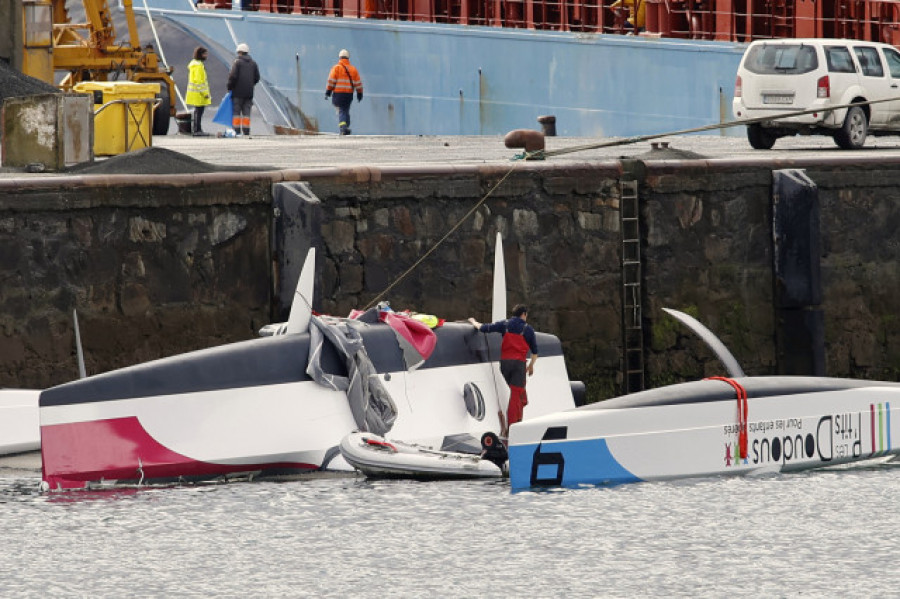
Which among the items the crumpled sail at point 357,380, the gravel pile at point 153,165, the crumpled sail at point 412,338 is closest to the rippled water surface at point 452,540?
the crumpled sail at point 357,380

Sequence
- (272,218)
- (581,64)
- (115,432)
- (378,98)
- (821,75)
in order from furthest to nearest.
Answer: (378,98) → (581,64) → (821,75) → (272,218) → (115,432)

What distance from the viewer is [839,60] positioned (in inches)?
1110

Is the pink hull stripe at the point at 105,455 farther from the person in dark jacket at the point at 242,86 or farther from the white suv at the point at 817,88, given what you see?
the person in dark jacket at the point at 242,86

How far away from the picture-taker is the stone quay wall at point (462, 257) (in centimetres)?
1738

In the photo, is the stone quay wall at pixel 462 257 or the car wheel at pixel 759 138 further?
the car wheel at pixel 759 138

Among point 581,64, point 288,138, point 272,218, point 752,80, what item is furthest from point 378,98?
point 272,218

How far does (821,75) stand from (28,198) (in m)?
14.0

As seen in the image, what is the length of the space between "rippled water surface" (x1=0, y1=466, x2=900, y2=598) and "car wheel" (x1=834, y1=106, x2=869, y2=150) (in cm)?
1123

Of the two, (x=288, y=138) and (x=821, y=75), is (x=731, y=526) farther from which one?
(x=288, y=138)

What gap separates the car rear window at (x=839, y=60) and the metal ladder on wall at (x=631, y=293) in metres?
8.89

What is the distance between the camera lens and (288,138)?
3475cm

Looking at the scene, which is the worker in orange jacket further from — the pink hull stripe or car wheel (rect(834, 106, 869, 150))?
the pink hull stripe

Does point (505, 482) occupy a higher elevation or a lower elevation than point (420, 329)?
lower

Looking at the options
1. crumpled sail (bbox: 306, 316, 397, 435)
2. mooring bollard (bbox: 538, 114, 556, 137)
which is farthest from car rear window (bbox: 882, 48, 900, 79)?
crumpled sail (bbox: 306, 316, 397, 435)
